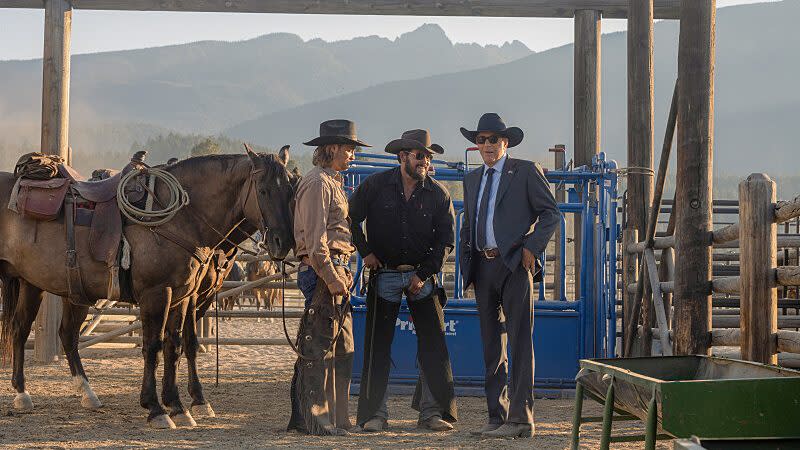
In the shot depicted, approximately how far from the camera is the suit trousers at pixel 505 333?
6965mm

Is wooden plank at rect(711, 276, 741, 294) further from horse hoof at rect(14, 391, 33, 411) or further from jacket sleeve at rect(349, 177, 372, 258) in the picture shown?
horse hoof at rect(14, 391, 33, 411)

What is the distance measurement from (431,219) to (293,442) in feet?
6.00

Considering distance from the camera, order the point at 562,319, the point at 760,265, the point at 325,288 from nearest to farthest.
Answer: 1. the point at 760,265
2. the point at 325,288
3. the point at 562,319

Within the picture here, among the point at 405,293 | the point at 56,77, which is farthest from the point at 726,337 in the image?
the point at 56,77

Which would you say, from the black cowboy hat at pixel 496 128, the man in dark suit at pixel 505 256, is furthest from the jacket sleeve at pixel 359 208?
the black cowboy hat at pixel 496 128

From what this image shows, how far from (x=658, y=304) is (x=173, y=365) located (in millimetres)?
3633

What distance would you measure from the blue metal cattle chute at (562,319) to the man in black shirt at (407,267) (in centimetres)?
156

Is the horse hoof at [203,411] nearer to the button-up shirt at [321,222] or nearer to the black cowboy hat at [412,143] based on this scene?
the button-up shirt at [321,222]

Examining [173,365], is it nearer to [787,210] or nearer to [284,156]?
[284,156]

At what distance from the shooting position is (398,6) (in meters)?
10.4

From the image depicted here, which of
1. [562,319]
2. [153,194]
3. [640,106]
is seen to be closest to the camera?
[153,194]

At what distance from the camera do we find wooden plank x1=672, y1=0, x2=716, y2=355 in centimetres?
673

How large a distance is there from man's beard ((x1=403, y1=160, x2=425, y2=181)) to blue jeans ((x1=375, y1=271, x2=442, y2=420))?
658mm

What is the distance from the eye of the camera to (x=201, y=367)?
11.3 meters
